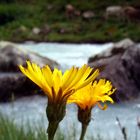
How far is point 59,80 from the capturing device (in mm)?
1424

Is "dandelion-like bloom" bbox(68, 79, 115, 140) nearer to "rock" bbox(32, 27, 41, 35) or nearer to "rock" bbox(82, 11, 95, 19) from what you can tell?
"rock" bbox(32, 27, 41, 35)

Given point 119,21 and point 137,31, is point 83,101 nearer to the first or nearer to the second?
point 137,31

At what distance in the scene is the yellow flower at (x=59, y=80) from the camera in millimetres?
1389

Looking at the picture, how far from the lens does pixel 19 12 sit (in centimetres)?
2494

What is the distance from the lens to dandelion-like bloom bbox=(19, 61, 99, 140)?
139cm

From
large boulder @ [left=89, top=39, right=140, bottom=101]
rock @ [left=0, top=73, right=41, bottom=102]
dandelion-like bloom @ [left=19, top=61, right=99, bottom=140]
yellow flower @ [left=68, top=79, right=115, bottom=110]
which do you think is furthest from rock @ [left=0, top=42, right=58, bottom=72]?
dandelion-like bloom @ [left=19, top=61, right=99, bottom=140]

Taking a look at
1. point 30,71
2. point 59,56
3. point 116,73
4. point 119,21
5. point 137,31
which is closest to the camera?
point 30,71

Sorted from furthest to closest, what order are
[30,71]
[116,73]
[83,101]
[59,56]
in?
[59,56]
[116,73]
[83,101]
[30,71]

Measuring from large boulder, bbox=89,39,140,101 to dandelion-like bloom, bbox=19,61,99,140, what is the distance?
22.4ft

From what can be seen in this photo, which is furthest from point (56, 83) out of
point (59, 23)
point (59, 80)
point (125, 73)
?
point (59, 23)

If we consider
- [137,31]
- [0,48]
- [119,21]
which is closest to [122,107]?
[0,48]

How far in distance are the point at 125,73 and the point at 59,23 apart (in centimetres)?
1486

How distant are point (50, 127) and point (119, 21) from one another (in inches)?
838

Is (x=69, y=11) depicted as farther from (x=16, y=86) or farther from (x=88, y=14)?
(x=16, y=86)
